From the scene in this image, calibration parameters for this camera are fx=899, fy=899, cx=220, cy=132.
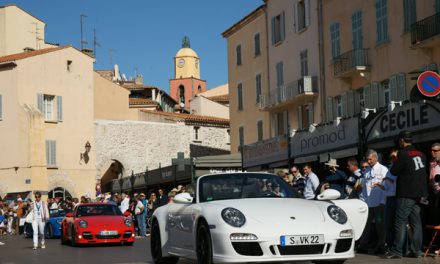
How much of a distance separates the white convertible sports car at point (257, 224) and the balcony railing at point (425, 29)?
19.3 metres

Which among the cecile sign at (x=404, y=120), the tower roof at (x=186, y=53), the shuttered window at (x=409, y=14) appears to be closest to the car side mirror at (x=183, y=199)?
the cecile sign at (x=404, y=120)

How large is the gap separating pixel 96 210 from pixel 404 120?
946 centimetres

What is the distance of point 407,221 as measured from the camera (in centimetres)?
1448

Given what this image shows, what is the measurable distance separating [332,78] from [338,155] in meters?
15.4

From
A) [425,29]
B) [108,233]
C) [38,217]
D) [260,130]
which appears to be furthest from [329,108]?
[38,217]

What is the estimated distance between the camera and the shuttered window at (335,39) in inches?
1554

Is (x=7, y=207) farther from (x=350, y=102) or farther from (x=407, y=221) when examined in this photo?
(x=407, y=221)

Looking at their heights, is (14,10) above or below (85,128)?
above

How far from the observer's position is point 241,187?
12227 millimetres

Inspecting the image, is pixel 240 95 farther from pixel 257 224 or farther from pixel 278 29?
pixel 257 224

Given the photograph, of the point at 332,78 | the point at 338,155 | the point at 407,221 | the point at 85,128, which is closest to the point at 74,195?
the point at 85,128

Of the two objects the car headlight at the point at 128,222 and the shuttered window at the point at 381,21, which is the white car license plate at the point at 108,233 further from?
the shuttered window at the point at 381,21

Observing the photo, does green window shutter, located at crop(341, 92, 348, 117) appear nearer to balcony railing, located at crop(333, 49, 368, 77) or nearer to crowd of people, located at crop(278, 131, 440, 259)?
balcony railing, located at crop(333, 49, 368, 77)

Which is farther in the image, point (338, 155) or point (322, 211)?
point (338, 155)
